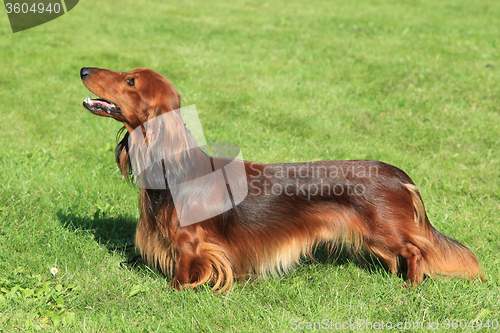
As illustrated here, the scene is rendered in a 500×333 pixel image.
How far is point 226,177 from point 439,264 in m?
1.65

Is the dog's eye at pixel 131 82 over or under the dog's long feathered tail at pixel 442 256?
over

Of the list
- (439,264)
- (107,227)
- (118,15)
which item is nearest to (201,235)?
(107,227)

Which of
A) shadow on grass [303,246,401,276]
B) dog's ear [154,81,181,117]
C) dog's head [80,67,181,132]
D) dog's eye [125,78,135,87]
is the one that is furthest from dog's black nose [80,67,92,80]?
shadow on grass [303,246,401,276]

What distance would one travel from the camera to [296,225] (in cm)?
322

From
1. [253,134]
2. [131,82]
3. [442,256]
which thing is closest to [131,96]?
[131,82]

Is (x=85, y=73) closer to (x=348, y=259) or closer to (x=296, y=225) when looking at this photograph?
(x=296, y=225)

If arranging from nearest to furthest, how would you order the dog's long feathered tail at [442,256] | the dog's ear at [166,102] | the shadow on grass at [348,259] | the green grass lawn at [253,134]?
the dog's ear at [166,102] → the green grass lawn at [253,134] → the dog's long feathered tail at [442,256] → the shadow on grass at [348,259]

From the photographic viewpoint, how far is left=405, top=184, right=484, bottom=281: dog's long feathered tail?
126 inches

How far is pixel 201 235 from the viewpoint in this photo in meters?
3.09

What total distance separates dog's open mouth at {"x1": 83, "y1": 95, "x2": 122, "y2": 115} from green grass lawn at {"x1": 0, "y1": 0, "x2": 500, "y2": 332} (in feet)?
4.16

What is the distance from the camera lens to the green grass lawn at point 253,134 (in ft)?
10.1

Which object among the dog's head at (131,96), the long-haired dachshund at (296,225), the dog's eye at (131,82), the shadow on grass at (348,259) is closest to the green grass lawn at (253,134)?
the shadow on grass at (348,259)

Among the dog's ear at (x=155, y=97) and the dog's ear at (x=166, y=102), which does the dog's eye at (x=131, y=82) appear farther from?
the dog's ear at (x=166, y=102)

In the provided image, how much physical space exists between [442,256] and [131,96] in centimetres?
245
